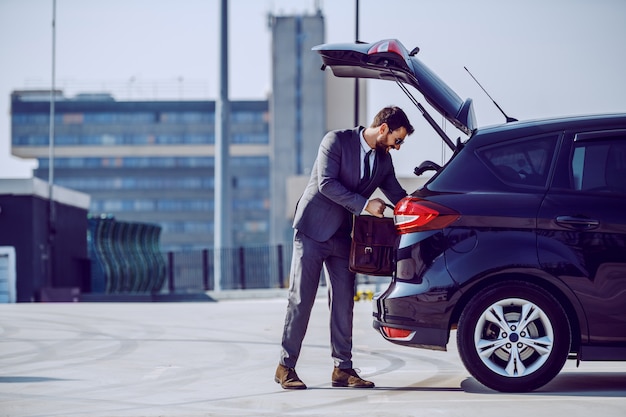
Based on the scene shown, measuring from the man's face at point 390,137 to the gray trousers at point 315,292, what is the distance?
2.21 feet

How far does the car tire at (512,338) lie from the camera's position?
6.89 meters

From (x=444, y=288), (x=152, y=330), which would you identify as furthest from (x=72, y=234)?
(x=444, y=288)

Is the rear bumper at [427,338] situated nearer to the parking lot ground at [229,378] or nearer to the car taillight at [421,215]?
the parking lot ground at [229,378]

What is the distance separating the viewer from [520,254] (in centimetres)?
688

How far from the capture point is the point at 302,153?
452 ft

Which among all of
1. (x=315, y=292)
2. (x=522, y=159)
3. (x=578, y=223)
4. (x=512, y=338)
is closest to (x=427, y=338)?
(x=512, y=338)

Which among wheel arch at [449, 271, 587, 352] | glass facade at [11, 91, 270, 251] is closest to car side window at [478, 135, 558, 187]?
wheel arch at [449, 271, 587, 352]

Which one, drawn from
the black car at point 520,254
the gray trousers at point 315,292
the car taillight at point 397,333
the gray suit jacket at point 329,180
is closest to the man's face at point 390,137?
the gray suit jacket at point 329,180

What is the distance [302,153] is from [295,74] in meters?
9.46

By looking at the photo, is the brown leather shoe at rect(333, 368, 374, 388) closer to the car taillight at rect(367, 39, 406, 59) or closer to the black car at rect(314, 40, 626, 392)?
the black car at rect(314, 40, 626, 392)

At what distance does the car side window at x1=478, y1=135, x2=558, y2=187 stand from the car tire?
0.66 meters

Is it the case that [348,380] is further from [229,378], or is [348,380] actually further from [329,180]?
[329,180]

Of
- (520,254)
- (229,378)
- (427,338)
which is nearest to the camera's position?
(520,254)

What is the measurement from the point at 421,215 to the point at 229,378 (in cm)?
202
